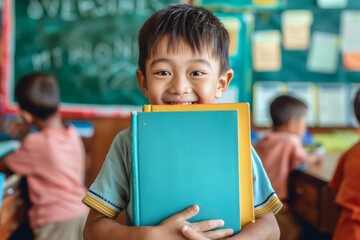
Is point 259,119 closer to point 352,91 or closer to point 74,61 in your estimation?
point 352,91

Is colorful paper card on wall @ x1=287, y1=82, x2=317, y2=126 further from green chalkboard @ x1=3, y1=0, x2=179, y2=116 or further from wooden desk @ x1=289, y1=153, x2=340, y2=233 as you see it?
green chalkboard @ x1=3, y1=0, x2=179, y2=116

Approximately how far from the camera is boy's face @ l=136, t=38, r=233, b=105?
2.51 feet

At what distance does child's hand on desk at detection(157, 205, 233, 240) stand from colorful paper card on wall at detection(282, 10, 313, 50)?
97.9 inches

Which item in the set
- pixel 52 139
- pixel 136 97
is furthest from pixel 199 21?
pixel 136 97

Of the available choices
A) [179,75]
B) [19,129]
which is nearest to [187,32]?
[179,75]

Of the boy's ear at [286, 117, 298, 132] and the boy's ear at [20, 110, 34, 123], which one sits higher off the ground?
the boy's ear at [20, 110, 34, 123]

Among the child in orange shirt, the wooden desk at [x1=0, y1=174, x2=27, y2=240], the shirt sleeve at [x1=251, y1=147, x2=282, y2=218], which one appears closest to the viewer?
the shirt sleeve at [x1=251, y1=147, x2=282, y2=218]

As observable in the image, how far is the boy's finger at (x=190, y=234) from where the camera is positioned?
675 mm

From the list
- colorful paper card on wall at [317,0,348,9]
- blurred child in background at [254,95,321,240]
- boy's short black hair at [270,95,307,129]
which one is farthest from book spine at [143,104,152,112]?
colorful paper card on wall at [317,0,348,9]

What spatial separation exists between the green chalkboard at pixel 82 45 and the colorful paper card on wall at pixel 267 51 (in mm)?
635

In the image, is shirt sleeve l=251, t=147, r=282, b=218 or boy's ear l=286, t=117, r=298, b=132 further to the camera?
boy's ear l=286, t=117, r=298, b=132

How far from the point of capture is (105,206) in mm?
749

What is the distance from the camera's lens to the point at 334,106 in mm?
3000

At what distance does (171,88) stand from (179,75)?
0.08 feet
